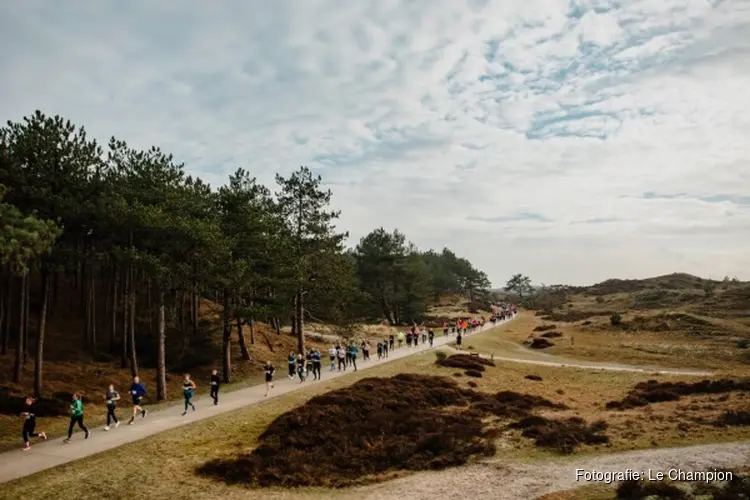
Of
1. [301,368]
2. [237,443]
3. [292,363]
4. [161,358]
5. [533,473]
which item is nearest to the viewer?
[533,473]

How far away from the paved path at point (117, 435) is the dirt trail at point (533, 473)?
9.60 metres

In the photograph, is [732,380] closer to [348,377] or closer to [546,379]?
[546,379]

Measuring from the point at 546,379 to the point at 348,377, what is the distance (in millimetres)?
15548

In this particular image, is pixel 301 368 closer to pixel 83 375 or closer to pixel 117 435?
pixel 117 435

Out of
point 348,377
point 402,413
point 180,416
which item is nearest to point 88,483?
point 180,416

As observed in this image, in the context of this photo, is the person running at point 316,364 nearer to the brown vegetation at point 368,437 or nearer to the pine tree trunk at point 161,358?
the brown vegetation at point 368,437

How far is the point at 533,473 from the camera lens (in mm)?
15305

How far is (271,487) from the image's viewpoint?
15.0m

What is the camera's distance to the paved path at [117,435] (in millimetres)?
16156

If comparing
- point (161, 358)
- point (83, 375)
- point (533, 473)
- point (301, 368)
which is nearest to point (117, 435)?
point (161, 358)

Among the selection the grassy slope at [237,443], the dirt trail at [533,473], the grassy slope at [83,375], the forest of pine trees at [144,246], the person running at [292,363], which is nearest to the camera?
the dirt trail at [533,473]

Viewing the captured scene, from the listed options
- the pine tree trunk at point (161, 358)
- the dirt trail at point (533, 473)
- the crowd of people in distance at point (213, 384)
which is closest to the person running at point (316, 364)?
the crowd of people in distance at point (213, 384)

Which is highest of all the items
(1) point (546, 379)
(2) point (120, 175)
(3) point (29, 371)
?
(2) point (120, 175)

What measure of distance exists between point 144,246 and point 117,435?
14.6 metres
